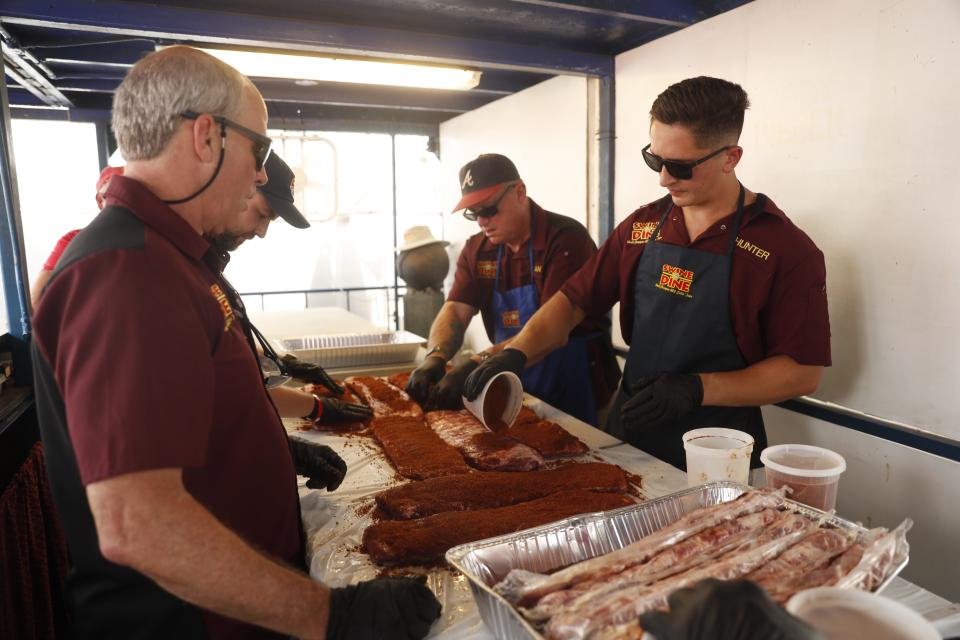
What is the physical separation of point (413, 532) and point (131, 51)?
178 inches

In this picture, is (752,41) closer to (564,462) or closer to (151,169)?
(564,462)

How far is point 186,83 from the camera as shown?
137 cm

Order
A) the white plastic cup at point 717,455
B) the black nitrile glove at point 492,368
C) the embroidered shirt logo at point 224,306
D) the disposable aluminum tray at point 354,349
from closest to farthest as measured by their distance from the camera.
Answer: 1. the embroidered shirt logo at point 224,306
2. the white plastic cup at point 717,455
3. the black nitrile glove at point 492,368
4. the disposable aluminum tray at point 354,349

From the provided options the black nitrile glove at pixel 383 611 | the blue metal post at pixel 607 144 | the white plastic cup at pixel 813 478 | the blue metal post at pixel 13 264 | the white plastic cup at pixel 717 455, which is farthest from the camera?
the blue metal post at pixel 607 144

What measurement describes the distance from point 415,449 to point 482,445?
0.27 meters

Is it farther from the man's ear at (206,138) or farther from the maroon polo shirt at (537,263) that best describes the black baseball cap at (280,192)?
the maroon polo shirt at (537,263)

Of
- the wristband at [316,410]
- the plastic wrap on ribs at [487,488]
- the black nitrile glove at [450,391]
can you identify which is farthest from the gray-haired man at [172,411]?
the black nitrile glove at [450,391]

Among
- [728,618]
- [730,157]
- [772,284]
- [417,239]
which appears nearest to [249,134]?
[728,618]

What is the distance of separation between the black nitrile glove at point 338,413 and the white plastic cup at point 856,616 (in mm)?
2219

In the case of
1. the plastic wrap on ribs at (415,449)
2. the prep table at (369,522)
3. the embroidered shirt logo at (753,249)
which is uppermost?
the embroidered shirt logo at (753,249)

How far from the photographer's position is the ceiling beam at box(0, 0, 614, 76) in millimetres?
3115

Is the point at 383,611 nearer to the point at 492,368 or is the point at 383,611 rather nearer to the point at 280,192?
the point at 492,368

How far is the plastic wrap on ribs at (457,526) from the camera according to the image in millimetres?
1726

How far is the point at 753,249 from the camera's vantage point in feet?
8.09
